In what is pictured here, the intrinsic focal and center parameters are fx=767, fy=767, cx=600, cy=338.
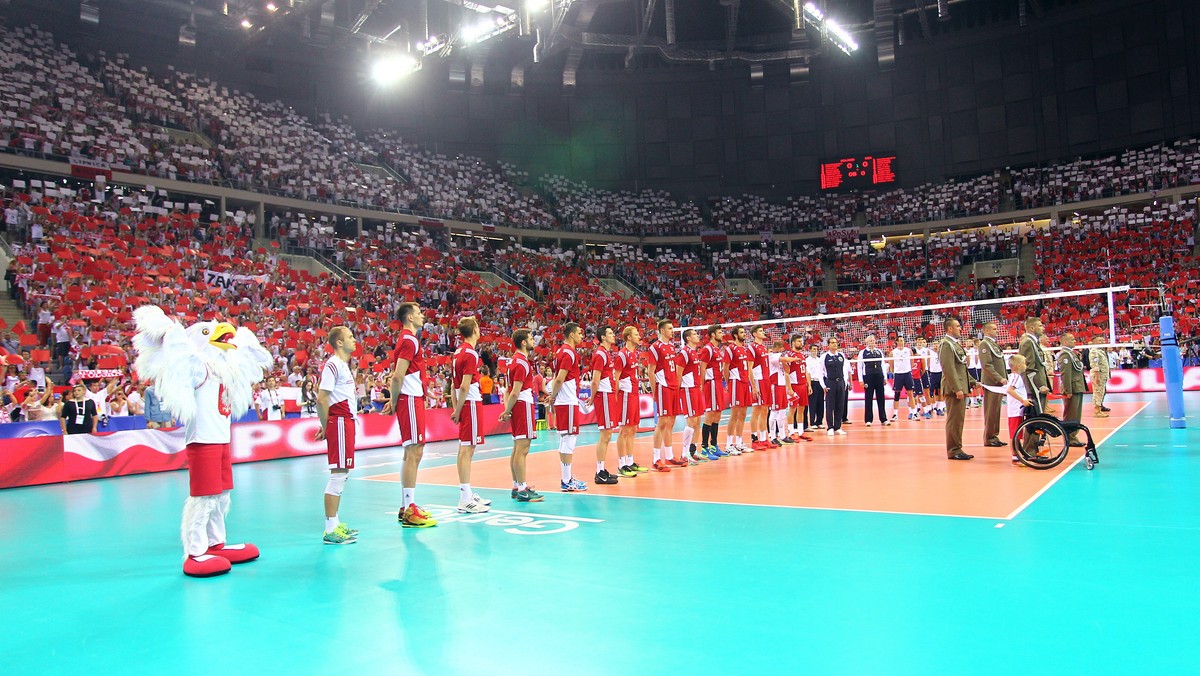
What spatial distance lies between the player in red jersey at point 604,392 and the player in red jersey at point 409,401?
2620 millimetres

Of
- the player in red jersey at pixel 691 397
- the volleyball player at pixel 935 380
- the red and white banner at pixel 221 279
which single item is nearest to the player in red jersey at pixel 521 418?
the player in red jersey at pixel 691 397

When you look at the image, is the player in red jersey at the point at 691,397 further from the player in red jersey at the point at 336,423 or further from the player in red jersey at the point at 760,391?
the player in red jersey at the point at 336,423

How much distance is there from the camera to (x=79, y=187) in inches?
982

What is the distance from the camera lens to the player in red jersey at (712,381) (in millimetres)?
11961

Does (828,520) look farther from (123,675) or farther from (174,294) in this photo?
(174,294)

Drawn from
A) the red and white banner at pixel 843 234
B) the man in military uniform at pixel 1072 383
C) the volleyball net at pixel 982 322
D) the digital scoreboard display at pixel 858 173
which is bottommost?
the man in military uniform at pixel 1072 383

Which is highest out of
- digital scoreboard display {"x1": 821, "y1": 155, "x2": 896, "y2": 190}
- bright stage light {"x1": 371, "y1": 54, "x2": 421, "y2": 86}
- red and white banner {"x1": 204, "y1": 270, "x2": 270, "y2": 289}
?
bright stage light {"x1": 371, "y1": 54, "x2": 421, "y2": 86}

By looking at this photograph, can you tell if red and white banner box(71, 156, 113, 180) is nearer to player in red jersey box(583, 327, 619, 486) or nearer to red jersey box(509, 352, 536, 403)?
player in red jersey box(583, 327, 619, 486)

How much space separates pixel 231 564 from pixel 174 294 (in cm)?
1517

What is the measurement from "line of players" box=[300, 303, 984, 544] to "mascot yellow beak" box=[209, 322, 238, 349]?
0.80 m

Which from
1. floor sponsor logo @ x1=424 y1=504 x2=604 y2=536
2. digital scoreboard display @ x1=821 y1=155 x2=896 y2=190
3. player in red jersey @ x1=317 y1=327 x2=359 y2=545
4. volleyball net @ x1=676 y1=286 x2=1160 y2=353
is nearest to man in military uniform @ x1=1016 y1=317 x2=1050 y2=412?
floor sponsor logo @ x1=424 y1=504 x2=604 y2=536

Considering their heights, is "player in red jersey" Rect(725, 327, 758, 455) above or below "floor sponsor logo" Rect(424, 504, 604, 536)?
above

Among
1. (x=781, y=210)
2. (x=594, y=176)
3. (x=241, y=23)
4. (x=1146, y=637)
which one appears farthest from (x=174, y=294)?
(x=781, y=210)

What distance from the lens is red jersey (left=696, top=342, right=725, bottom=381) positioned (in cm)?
1188
